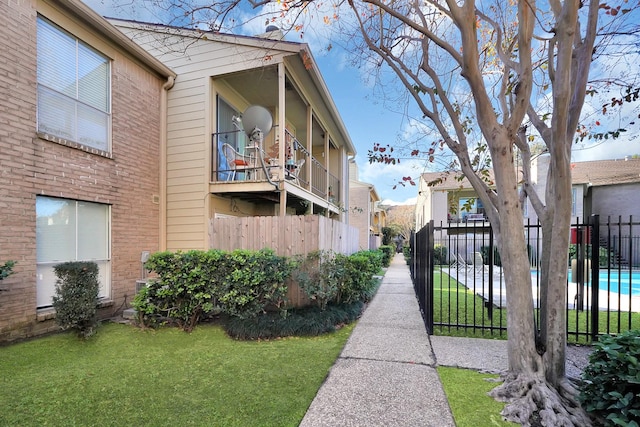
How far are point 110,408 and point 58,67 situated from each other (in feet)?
20.9

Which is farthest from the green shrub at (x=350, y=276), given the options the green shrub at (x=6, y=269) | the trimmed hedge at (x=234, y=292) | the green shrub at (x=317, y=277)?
the green shrub at (x=6, y=269)

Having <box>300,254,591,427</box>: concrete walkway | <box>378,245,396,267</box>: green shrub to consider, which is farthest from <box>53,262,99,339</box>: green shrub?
<box>378,245,396,267</box>: green shrub

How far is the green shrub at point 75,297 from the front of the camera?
507 cm

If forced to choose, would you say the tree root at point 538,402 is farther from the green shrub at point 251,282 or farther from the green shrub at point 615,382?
the green shrub at point 251,282

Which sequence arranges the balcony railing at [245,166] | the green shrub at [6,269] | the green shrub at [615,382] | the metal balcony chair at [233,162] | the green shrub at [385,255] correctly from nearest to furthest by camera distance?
the green shrub at [615,382] → the green shrub at [6,269] → the balcony railing at [245,166] → the metal balcony chair at [233,162] → the green shrub at [385,255]

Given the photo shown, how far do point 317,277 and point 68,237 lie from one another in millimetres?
4929

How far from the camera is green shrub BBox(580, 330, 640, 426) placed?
2.46m

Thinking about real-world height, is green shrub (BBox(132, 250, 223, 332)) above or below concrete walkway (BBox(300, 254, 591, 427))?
above

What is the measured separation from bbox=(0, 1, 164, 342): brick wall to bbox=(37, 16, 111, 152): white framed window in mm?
222

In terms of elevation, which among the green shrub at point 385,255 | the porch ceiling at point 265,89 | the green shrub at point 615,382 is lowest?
the green shrub at point 385,255

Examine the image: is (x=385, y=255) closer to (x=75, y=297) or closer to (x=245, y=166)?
(x=245, y=166)

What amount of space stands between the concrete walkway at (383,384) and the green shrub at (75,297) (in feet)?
14.0

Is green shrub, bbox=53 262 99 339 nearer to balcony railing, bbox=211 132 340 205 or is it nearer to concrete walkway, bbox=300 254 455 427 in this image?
balcony railing, bbox=211 132 340 205

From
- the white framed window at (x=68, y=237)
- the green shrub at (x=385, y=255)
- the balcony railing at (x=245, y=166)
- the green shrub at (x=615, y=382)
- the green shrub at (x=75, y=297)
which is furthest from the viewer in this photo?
the green shrub at (x=385, y=255)
